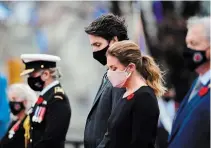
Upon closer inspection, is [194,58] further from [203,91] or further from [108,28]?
[108,28]

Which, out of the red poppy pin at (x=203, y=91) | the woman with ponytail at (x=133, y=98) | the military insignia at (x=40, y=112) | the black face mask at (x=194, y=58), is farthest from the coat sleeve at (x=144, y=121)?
the military insignia at (x=40, y=112)

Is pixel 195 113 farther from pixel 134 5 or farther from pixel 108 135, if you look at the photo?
pixel 134 5

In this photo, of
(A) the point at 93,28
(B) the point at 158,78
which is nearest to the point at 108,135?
(B) the point at 158,78

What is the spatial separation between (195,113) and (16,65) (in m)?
12.4

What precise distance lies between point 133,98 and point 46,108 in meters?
1.75

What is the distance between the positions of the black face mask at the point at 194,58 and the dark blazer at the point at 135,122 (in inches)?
20.2

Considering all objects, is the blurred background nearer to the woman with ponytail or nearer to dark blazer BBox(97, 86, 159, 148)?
the woman with ponytail

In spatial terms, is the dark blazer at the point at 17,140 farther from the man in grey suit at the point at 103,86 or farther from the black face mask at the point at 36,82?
the man in grey suit at the point at 103,86

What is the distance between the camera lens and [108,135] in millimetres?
5293

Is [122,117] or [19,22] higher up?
[122,117]

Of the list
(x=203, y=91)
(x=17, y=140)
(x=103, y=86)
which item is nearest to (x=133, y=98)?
(x=203, y=91)

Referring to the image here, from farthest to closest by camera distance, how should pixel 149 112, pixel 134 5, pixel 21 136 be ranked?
pixel 134 5 → pixel 21 136 → pixel 149 112

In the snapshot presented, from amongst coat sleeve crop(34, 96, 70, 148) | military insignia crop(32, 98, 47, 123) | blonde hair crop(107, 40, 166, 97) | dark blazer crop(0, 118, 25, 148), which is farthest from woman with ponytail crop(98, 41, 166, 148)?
dark blazer crop(0, 118, 25, 148)

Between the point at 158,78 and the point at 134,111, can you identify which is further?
the point at 158,78
